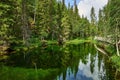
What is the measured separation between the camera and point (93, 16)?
192 metres

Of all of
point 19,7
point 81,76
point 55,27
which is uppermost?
point 19,7

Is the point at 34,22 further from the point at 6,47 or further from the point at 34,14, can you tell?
the point at 6,47

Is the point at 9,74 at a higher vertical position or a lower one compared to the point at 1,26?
lower

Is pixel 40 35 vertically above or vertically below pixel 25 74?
above

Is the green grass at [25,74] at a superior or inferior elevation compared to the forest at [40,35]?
inferior

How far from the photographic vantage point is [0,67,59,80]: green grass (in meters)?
27.3

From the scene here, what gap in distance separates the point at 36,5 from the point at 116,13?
44.7m

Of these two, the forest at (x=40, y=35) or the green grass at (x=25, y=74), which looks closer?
the green grass at (x=25, y=74)

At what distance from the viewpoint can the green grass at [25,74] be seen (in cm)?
2734

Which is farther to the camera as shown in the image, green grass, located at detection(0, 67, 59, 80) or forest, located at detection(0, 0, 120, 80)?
forest, located at detection(0, 0, 120, 80)

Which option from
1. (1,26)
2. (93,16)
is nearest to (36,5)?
(1,26)

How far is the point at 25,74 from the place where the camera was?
1152 inches

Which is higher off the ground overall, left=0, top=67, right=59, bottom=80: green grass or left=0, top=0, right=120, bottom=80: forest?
left=0, top=0, right=120, bottom=80: forest

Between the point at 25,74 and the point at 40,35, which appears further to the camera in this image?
the point at 40,35
